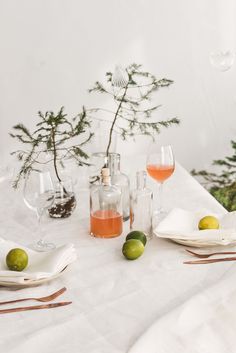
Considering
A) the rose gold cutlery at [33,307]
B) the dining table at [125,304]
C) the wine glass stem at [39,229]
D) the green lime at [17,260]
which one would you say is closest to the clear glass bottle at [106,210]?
the dining table at [125,304]

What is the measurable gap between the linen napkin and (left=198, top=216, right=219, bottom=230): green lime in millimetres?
307

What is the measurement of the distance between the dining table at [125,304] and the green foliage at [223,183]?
5.02ft

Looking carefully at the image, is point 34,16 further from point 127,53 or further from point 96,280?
point 96,280

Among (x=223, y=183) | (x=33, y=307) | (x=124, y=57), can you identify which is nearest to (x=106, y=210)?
(x=33, y=307)

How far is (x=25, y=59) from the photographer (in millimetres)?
2746

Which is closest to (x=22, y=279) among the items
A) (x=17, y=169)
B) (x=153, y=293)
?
(x=153, y=293)

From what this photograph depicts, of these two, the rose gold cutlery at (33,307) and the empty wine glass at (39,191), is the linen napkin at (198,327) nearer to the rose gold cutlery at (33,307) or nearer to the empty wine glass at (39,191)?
the rose gold cutlery at (33,307)

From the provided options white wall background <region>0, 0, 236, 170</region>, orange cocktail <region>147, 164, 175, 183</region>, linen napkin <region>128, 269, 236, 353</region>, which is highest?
white wall background <region>0, 0, 236, 170</region>

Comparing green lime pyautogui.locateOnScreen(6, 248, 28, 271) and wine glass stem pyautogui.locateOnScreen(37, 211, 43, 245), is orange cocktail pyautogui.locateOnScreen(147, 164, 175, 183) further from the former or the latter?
green lime pyautogui.locateOnScreen(6, 248, 28, 271)

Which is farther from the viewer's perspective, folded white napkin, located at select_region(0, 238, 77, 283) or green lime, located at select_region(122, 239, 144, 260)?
green lime, located at select_region(122, 239, 144, 260)

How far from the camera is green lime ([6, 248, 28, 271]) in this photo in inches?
46.1

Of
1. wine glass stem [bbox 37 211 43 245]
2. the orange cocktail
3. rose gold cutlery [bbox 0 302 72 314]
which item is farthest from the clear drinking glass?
rose gold cutlery [bbox 0 302 72 314]

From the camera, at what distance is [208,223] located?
1.37m

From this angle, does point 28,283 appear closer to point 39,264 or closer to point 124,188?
point 39,264
